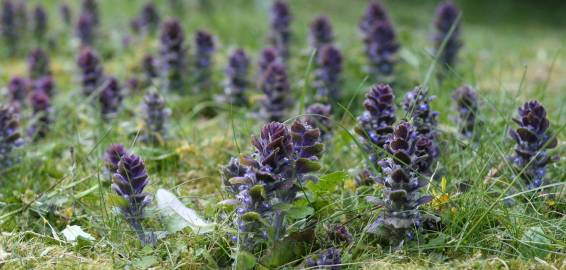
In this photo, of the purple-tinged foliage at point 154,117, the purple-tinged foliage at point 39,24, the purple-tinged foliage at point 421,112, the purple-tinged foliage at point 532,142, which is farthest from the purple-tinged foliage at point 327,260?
the purple-tinged foliage at point 39,24

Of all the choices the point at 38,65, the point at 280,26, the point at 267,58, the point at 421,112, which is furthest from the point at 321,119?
the point at 38,65

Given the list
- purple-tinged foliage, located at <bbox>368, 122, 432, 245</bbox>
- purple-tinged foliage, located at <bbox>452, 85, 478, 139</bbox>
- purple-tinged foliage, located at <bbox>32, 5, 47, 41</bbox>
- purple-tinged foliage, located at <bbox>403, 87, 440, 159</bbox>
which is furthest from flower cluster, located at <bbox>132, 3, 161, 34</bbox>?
purple-tinged foliage, located at <bbox>368, 122, 432, 245</bbox>

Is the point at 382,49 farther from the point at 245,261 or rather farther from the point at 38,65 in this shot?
the point at 245,261

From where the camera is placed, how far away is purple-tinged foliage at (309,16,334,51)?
558 centimetres

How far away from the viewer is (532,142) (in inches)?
104

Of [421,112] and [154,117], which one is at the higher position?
[421,112]

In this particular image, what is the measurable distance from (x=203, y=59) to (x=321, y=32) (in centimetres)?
102

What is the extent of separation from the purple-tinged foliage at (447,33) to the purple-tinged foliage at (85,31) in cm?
346

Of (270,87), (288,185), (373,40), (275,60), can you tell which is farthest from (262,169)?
(373,40)

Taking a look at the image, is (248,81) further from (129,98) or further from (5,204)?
(5,204)

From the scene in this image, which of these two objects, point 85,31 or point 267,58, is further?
point 85,31

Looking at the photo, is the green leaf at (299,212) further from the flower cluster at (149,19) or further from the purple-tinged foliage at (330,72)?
the flower cluster at (149,19)

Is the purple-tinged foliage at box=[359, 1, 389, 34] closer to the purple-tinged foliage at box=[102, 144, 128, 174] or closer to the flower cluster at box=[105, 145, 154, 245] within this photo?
the purple-tinged foliage at box=[102, 144, 128, 174]

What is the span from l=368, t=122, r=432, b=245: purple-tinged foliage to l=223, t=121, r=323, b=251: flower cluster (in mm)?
259
